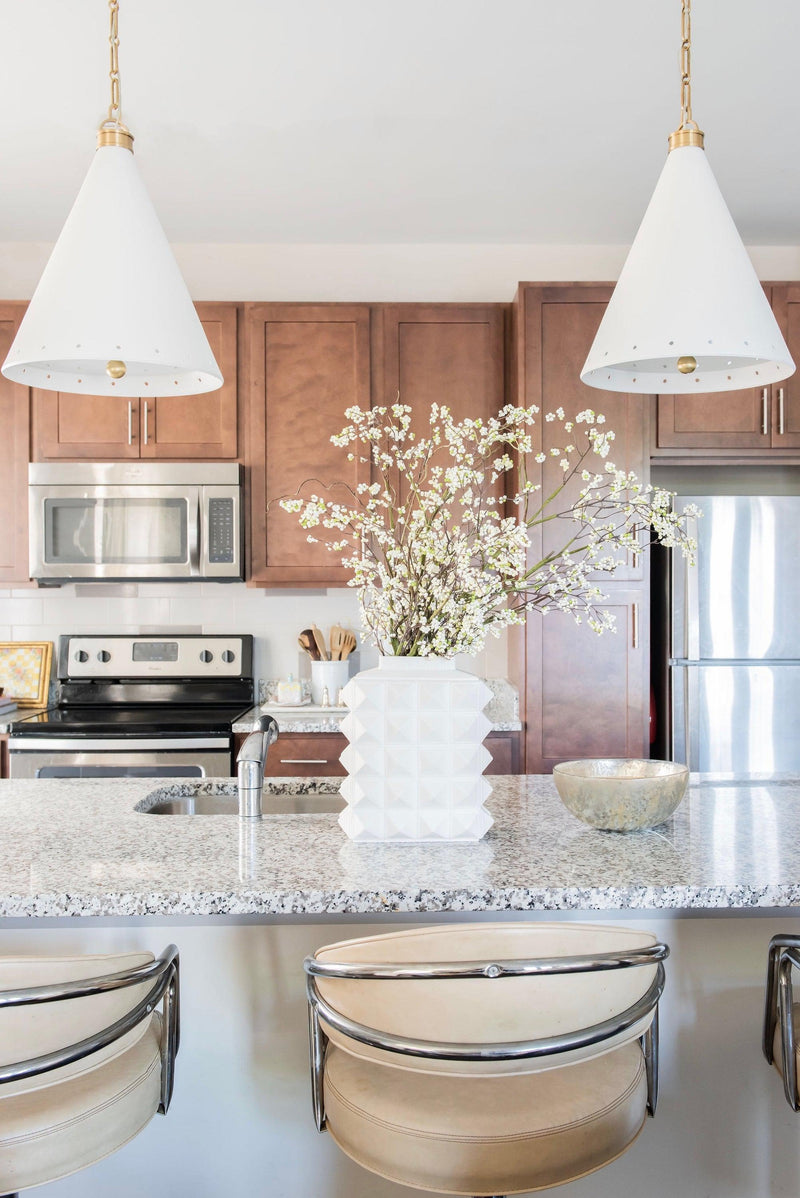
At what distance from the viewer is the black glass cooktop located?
302 cm

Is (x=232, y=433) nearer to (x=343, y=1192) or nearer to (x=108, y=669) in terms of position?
(x=108, y=669)

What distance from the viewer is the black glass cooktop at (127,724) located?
9.91 ft

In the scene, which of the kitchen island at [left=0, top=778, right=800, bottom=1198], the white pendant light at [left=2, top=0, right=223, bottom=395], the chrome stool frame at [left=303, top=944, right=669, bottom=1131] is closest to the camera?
the chrome stool frame at [left=303, top=944, right=669, bottom=1131]

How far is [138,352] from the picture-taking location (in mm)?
1216

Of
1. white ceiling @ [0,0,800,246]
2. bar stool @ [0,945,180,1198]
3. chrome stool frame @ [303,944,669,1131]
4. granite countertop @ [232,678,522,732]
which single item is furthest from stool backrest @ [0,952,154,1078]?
white ceiling @ [0,0,800,246]

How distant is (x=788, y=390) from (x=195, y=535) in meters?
2.21

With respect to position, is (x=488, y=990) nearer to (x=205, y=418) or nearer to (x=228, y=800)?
(x=228, y=800)

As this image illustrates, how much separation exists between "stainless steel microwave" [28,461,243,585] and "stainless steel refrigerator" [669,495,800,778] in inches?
64.0

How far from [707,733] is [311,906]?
7.24 ft

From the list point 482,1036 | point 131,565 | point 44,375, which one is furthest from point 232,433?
point 482,1036

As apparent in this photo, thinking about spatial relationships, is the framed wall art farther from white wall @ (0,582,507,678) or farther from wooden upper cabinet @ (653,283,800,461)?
wooden upper cabinet @ (653,283,800,461)

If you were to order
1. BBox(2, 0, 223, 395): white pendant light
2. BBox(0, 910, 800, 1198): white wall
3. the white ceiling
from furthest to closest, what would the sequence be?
the white ceiling < BBox(0, 910, 800, 1198): white wall < BBox(2, 0, 223, 395): white pendant light

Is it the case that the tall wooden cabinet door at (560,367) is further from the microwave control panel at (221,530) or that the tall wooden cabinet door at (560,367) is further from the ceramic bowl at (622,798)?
the ceramic bowl at (622,798)

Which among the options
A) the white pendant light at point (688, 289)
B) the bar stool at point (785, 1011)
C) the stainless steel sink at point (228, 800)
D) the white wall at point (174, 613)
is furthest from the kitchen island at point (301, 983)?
the white wall at point (174, 613)
